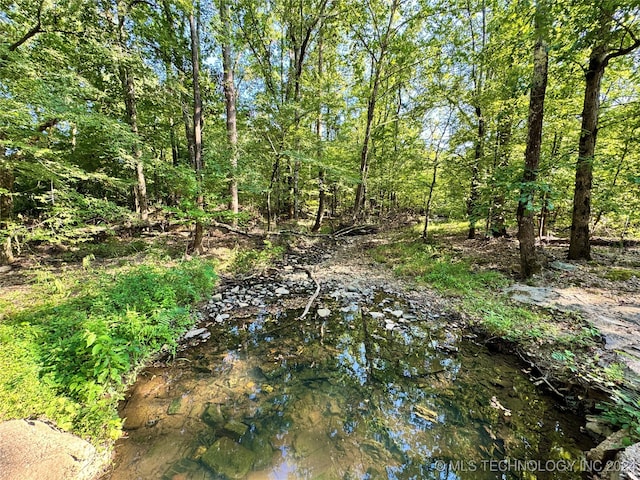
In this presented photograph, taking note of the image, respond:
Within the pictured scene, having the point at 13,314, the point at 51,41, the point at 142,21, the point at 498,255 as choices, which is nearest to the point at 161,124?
the point at 142,21

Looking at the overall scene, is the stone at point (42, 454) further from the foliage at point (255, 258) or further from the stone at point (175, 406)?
the foliage at point (255, 258)

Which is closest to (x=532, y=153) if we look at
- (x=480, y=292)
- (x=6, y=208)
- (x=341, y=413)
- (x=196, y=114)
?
(x=480, y=292)

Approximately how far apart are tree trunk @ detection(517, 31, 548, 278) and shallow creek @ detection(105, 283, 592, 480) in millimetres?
2986

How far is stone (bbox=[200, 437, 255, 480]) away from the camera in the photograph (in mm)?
2326

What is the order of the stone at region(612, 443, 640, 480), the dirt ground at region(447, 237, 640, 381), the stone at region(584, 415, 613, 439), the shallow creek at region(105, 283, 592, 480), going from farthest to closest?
the dirt ground at region(447, 237, 640, 381) < the stone at region(584, 415, 613, 439) < the shallow creek at region(105, 283, 592, 480) < the stone at region(612, 443, 640, 480)

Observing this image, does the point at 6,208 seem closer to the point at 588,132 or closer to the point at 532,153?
the point at 532,153

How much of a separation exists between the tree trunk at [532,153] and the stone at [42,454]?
699cm

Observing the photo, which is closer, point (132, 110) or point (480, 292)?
point (480, 292)

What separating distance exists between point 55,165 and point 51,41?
11.3 feet

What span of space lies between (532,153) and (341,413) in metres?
6.46

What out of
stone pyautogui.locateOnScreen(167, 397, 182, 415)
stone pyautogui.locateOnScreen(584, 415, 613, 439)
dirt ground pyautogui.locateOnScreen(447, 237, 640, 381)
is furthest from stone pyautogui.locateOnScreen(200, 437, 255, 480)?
dirt ground pyautogui.locateOnScreen(447, 237, 640, 381)

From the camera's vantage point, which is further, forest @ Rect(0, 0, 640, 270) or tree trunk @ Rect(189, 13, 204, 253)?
tree trunk @ Rect(189, 13, 204, 253)

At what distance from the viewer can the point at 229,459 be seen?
95.9 inches

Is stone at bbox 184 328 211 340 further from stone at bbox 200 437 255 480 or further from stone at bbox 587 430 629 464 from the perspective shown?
stone at bbox 587 430 629 464
